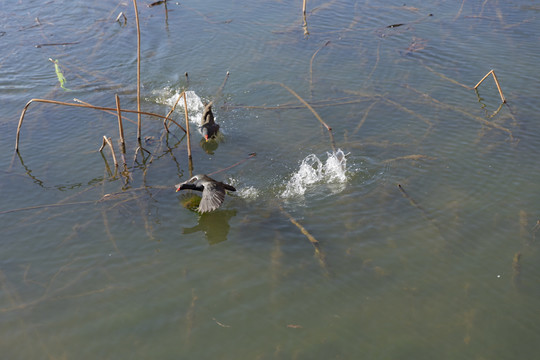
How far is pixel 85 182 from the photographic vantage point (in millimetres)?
8922

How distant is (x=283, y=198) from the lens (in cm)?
837

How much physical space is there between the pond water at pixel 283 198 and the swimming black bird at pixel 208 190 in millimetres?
439

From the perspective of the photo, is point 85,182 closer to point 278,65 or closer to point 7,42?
point 278,65

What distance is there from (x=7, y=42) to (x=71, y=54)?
7.26 feet

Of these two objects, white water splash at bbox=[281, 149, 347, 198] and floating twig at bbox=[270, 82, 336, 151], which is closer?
white water splash at bbox=[281, 149, 347, 198]

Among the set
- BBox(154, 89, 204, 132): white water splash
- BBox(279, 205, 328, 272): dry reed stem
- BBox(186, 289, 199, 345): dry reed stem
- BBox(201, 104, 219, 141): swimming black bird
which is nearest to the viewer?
BBox(186, 289, 199, 345): dry reed stem

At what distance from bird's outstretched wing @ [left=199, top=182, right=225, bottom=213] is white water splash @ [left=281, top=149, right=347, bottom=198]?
1.19 meters

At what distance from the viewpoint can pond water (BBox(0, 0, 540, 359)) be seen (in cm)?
616

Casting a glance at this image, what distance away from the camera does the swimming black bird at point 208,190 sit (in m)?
7.67

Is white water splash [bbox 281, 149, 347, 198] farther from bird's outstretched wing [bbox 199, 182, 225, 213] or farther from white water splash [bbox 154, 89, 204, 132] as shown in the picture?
white water splash [bbox 154, 89, 204, 132]

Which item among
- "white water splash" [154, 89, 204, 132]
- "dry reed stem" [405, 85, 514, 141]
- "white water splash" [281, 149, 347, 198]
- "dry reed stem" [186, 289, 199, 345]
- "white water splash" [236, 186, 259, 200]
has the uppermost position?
"white water splash" [154, 89, 204, 132]

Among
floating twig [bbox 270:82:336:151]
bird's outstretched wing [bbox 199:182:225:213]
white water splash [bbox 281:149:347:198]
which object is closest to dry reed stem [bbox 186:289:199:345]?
bird's outstretched wing [bbox 199:182:225:213]

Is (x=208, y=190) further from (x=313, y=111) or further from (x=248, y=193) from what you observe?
(x=313, y=111)

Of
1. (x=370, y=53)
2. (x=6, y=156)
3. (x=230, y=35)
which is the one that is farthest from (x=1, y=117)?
(x=370, y=53)
